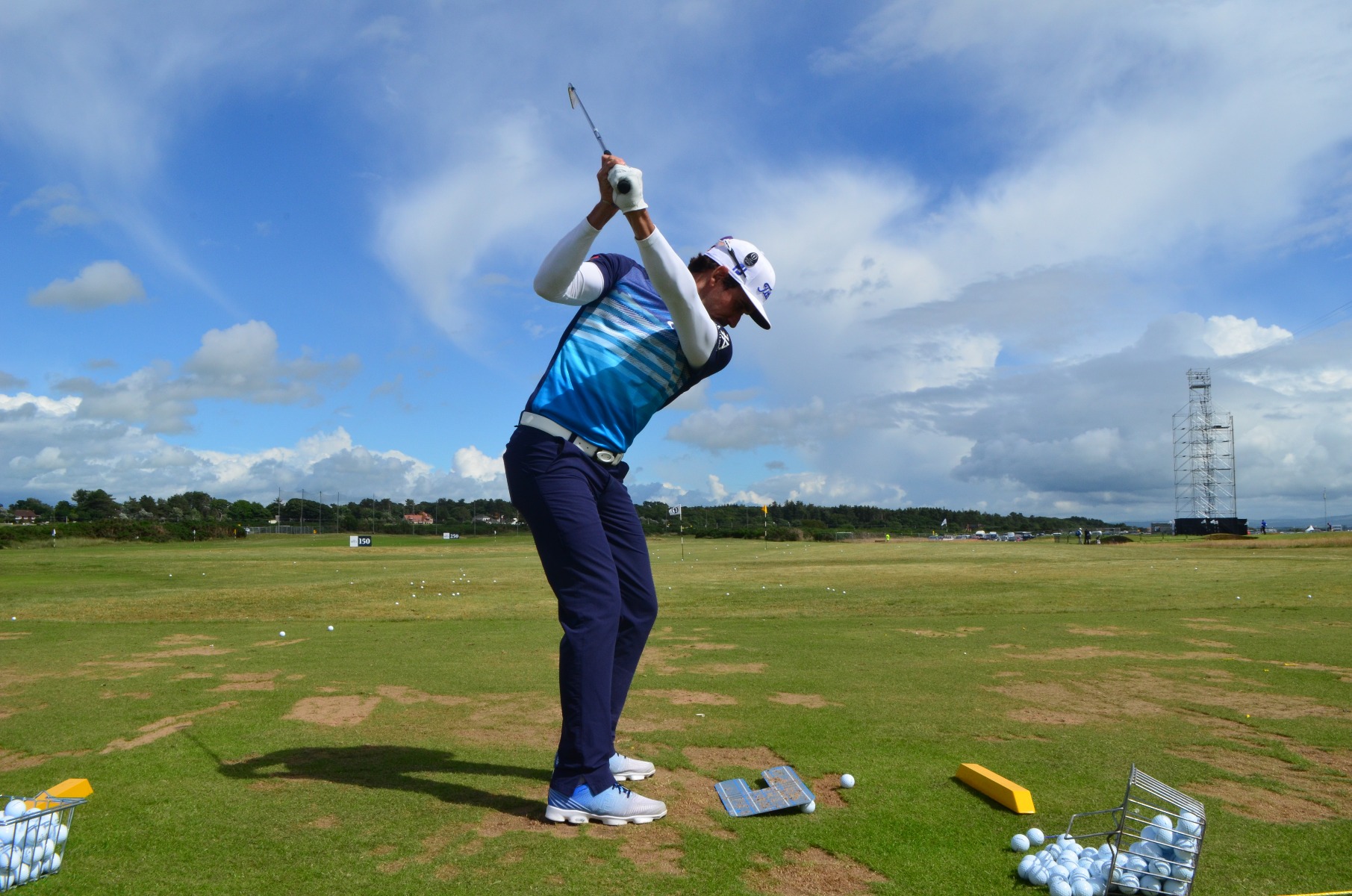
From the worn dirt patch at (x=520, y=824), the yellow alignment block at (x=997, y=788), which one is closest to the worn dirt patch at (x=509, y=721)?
the worn dirt patch at (x=520, y=824)

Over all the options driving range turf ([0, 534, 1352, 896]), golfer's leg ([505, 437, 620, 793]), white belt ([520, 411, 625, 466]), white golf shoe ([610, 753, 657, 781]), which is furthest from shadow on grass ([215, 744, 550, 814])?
white belt ([520, 411, 625, 466])

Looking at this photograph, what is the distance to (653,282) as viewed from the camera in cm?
374

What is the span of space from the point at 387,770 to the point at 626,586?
1.76 m

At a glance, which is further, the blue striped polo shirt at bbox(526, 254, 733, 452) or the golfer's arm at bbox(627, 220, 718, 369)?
the blue striped polo shirt at bbox(526, 254, 733, 452)

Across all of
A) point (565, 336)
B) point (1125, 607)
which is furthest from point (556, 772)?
point (1125, 607)

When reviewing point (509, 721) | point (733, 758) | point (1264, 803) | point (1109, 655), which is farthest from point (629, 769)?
point (1109, 655)

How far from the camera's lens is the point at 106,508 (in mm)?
124375

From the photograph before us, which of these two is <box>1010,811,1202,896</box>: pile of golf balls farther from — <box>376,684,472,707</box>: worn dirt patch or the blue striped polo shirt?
<box>376,684,472,707</box>: worn dirt patch

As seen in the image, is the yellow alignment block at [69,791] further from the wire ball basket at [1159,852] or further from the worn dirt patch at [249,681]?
the wire ball basket at [1159,852]

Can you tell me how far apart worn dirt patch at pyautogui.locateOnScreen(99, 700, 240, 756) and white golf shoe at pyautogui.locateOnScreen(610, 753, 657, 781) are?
316 cm

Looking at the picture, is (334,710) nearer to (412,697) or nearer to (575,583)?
(412,697)

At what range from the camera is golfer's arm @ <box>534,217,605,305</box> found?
4.03 m

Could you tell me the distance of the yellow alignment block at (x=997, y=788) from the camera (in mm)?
4016

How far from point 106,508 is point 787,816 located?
148m
